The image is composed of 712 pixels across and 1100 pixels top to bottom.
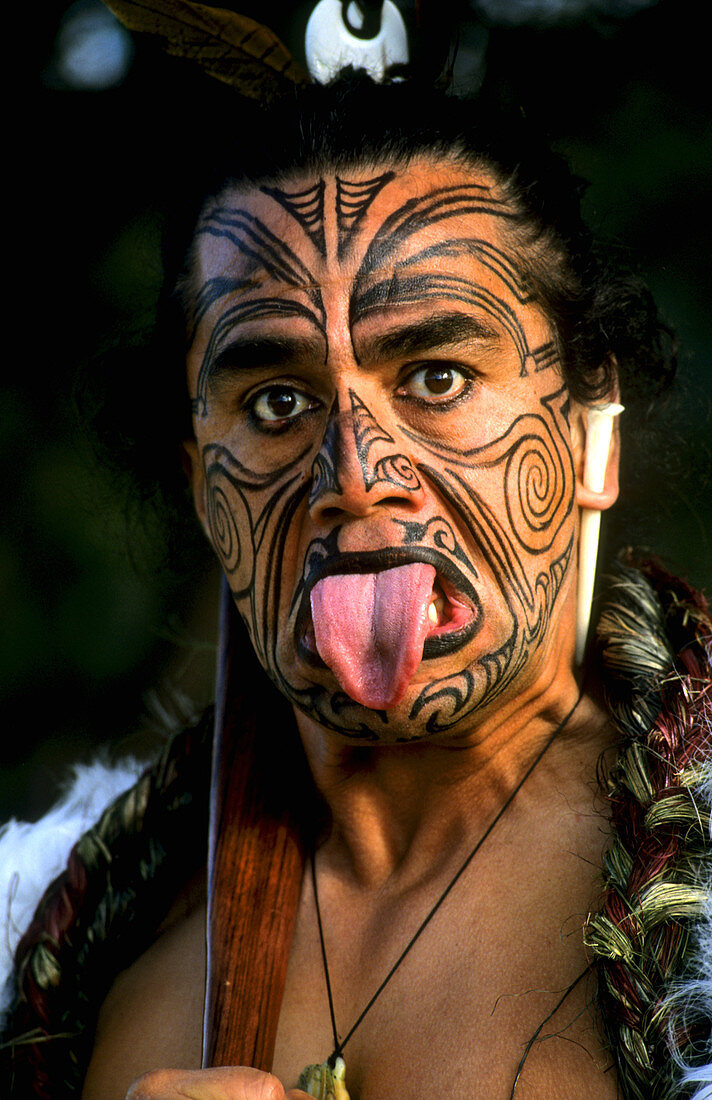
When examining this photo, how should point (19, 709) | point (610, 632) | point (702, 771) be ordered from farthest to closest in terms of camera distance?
point (19, 709), point (610, 632), point (702, 771)

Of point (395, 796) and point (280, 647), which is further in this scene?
point (395, 796)

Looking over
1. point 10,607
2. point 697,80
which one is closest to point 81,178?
point 10,607

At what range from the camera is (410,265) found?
1.68 meters

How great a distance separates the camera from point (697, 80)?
9.61 ft

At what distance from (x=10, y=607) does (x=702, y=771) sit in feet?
9.77

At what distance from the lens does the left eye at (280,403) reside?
175 cm

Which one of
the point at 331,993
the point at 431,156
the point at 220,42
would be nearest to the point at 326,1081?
the point at 331,993

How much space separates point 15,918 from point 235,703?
0.66 metres

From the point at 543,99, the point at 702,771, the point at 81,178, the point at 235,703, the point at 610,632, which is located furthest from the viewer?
the point at 81,178

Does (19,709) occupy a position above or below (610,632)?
below

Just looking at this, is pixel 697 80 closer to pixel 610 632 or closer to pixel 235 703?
pixel 610 632

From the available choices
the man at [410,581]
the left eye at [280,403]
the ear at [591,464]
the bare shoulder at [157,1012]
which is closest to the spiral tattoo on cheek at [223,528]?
the man at [410,581]

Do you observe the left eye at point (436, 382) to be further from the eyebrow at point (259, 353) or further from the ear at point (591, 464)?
the ear at point (591, 464)

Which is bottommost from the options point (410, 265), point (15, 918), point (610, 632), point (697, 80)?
point (15, 918)
